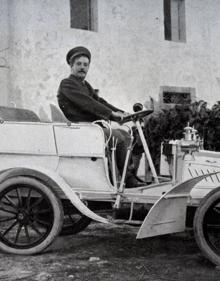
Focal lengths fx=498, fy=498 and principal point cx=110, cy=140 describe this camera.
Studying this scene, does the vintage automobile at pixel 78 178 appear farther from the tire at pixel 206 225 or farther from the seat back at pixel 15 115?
the tire at pixel 206 225

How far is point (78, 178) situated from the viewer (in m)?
4.47

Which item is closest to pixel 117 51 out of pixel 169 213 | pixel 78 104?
pixel 78 104

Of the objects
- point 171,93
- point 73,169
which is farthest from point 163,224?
point 171,93

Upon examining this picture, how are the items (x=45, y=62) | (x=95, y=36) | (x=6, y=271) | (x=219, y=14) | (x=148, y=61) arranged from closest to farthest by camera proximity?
(x=6, y=271) → (x=45, y=62) → (x=95, y=36) → (x=148, y=61) → (x=219, y=14)

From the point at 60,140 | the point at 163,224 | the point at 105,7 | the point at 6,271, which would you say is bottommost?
the point at 6,271

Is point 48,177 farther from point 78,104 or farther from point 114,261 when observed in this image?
point 114,261

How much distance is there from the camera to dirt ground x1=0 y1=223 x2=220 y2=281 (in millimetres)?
3764

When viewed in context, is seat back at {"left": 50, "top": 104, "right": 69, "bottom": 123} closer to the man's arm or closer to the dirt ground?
the man's arm

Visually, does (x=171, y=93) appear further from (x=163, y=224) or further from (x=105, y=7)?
(x=163, y=224)

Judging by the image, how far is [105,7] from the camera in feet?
40.1

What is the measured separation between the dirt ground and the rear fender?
0.94ft

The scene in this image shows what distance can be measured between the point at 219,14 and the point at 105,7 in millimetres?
3878

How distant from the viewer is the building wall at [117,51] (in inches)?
427

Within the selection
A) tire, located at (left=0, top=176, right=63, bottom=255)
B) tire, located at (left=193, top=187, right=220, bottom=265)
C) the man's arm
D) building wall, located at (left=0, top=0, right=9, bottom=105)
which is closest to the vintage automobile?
tire, located at (left=0, top=176, right=63, bottom=255)
